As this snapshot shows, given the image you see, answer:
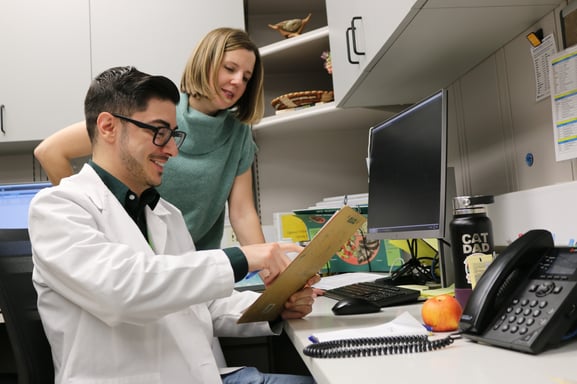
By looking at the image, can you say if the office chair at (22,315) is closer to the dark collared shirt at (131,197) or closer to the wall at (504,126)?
the dark collared shirt at (131,197)

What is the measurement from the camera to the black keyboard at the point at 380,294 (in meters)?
1.08

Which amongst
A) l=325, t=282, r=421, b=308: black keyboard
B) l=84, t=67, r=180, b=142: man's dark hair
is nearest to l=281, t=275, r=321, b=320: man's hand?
l=325, t=282, r=421, b=308: black keyboard

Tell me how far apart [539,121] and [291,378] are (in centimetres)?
84

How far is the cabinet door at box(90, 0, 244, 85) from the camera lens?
2295mm

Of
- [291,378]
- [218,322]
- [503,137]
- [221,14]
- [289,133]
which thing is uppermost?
[221,14]

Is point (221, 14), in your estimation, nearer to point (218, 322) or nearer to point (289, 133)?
point (289, 133)

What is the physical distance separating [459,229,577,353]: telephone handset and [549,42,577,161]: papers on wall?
0.48 m

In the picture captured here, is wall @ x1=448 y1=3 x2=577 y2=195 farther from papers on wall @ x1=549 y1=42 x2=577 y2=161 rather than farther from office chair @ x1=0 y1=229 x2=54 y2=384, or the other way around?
office chair @ x1=0 y1=229 x2=54 y2=384

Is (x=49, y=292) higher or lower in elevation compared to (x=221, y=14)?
lower

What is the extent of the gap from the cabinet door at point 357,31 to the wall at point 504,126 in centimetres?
35

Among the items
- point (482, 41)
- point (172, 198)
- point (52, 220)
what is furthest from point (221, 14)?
point (52, 220)

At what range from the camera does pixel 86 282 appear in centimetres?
84

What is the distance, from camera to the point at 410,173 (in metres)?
1.24

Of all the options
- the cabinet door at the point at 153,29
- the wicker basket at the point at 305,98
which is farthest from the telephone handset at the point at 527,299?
the cabinet door at the point at 153,29
